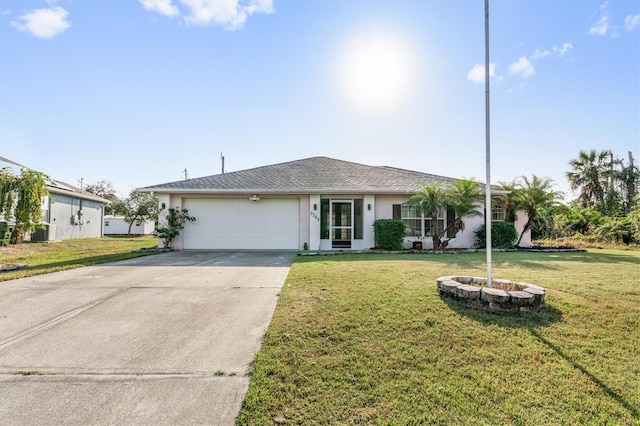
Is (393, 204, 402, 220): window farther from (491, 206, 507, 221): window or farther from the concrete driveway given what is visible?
the concrete driveway

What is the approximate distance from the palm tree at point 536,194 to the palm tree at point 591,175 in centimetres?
1319

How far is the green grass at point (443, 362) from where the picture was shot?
84.0 inches

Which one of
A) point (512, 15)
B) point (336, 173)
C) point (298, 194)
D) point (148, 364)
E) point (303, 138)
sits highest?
point (303, 138)

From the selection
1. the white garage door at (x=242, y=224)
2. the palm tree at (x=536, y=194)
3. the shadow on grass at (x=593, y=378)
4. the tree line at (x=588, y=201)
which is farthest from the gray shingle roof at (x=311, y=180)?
the shadow on grass at (x=593, y=378)

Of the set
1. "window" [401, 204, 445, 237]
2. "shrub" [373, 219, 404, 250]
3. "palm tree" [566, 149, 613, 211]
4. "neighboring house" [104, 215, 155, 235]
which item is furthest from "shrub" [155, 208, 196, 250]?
"palm tree" [566, 149, 613, 211]

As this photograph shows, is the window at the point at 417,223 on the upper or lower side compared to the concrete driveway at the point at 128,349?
upper

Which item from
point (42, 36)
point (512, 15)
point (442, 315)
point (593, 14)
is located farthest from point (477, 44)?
point (42, 36)

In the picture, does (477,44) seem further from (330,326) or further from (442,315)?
(330,326)

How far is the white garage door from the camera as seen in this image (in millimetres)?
12344

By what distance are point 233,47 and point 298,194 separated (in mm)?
5743

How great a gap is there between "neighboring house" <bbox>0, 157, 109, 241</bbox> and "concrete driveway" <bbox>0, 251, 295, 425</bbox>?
489 inches

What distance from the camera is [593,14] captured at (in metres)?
7.89

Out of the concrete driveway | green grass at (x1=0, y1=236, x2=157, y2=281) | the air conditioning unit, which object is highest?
the air conditioning unit

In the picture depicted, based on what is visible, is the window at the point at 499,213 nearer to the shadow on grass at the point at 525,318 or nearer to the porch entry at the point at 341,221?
the porch entry at the point at 341,221
